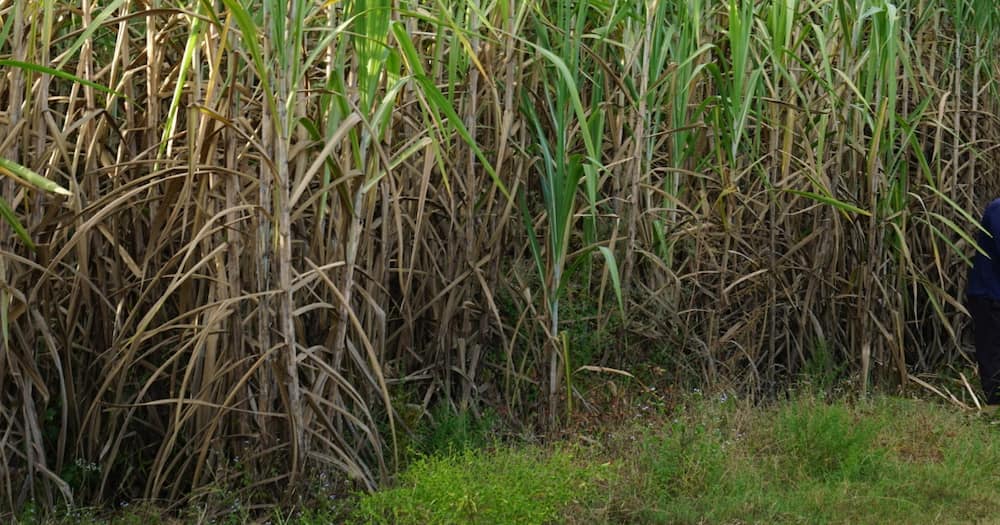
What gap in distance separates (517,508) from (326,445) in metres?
0.53

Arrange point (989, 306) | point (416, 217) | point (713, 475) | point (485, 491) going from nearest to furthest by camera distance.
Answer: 1. point (485, 491)
2. point (713, 475)
3. point (416, 217)
4. point (989, 306)

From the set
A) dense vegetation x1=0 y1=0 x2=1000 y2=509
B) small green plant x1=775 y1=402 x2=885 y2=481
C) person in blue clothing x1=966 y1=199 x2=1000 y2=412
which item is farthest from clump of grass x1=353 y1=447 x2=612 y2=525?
person in blue clothing x1=966 y1=199 x2=1000 y2=412

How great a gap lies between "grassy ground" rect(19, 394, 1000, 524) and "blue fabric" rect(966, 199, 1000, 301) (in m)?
0.67

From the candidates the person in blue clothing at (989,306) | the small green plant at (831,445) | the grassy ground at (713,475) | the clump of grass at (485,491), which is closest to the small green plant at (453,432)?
the grassy ground at (713,475)

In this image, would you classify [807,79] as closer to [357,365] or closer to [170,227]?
[357,365]

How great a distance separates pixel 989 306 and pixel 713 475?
1748 millimetres

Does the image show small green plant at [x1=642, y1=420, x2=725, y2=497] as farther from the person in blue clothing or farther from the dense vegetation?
the person in blue clothing

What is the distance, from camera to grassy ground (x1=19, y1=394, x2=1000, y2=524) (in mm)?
2953

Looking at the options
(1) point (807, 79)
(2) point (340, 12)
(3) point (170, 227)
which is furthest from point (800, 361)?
(3) point (170, 227)

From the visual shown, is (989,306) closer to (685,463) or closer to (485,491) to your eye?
(685,463)

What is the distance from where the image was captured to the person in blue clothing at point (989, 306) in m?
4.47

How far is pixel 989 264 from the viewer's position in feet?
14.8

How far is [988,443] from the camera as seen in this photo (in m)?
3.95

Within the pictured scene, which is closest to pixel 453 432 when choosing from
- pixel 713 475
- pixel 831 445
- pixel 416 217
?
pixel 416 217
